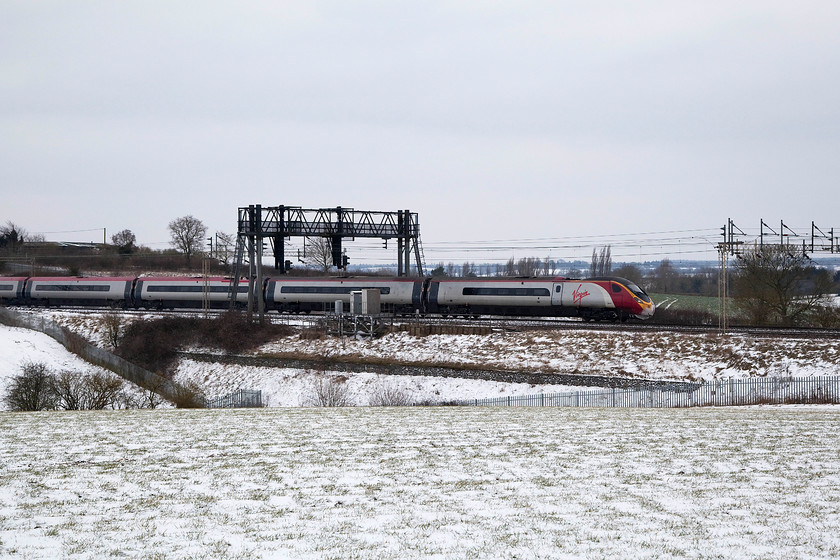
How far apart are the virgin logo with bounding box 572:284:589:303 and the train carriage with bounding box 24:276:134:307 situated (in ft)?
125

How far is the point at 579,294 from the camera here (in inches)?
1833

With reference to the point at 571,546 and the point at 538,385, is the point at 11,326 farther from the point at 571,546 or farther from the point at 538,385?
the point at 571,546

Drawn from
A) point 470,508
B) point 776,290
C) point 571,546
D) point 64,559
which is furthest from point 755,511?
point 776,290

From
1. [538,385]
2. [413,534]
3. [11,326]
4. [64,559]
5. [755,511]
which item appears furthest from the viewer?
[11,326]

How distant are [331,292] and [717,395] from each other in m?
31.1

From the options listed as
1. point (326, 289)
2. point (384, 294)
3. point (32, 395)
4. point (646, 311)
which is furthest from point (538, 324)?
point (32, 395)

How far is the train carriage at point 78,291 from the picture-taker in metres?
64.3

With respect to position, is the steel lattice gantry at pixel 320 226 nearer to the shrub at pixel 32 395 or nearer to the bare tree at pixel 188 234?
the shrub at pixel 32 395

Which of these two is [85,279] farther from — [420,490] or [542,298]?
[420,490]

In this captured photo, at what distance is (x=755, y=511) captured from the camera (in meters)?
10.3

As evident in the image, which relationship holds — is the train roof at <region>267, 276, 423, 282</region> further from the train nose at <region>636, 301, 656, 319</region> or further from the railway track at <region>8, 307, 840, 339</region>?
the train nose at <region>636, 301, 656, 319</region>

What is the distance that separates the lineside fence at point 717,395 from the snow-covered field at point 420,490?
10.5 meters

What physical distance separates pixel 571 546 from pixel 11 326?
4882cm

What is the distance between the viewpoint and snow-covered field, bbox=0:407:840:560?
9133mm
